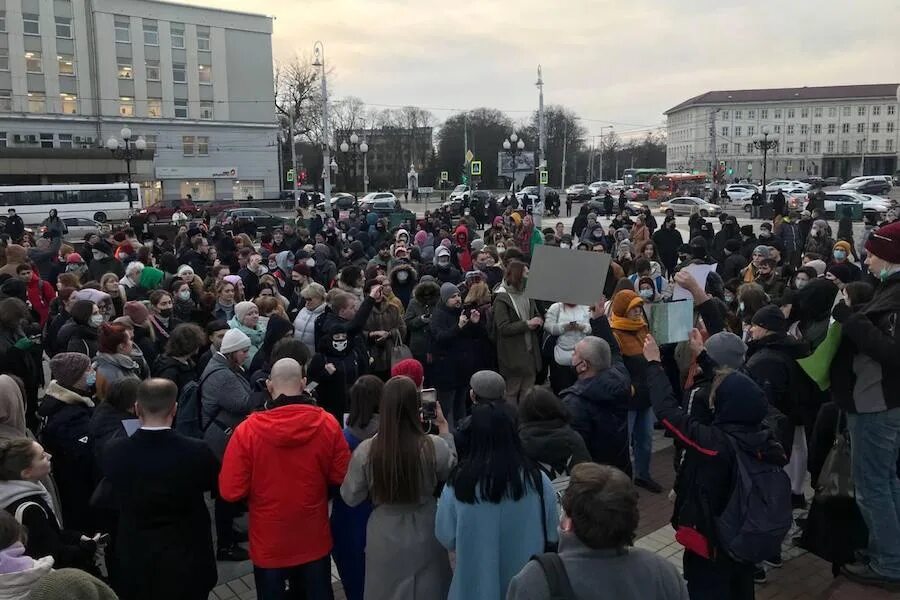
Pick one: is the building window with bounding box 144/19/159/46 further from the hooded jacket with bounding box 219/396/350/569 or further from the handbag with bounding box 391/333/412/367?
the hooded jacket with bounding box 219/396/350/569

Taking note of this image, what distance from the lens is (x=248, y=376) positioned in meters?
6.23

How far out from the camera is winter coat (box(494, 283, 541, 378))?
281 inches

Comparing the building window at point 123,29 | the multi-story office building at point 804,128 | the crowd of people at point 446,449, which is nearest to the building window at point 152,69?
the building window at point 123,29

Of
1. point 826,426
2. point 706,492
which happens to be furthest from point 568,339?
point 706,492

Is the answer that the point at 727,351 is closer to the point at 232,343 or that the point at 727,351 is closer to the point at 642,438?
the point at 642,438

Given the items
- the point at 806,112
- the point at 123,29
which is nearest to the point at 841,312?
the point at 123,29

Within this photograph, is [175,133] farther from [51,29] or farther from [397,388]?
[397,388]

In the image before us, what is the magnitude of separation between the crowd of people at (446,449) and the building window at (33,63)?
197 ft

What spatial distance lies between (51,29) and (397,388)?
65.5 m

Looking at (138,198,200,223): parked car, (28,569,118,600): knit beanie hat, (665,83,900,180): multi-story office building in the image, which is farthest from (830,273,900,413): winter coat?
(665,83,900,180): multi-story office building

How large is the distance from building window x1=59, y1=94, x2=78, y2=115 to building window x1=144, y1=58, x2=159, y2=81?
620cm

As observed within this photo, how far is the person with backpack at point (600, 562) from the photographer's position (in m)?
2.46

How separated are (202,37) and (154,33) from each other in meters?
4.08

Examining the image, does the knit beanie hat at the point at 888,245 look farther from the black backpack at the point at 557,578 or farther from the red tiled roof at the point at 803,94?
the red tiled roof at the point at 803,94
